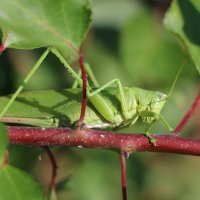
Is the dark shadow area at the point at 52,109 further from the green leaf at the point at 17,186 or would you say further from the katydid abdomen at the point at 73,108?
the green leaf at the point at 17,186

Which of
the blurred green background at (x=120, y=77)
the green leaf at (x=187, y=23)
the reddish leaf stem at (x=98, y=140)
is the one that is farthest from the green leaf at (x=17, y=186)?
the blurred green background at (x=120, y=77)

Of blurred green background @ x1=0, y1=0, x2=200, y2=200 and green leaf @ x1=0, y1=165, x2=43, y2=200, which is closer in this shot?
green leaf @ x1=0, y1=165, x2=43, y2=200

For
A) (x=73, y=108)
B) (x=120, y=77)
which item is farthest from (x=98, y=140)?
(x=120, y=77)

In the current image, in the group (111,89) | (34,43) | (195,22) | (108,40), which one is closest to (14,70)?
(108,40)

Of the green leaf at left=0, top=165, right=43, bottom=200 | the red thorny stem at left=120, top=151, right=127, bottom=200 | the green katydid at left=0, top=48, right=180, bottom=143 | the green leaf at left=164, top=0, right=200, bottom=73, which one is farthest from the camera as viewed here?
the green katydid at left=0, top=48, right=180, bottom=143

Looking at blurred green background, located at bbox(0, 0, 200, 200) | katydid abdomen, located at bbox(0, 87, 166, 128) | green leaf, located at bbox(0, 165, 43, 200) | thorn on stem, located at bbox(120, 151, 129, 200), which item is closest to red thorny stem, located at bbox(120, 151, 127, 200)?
thorn on stem, located at bbox(120, 151, 129, 200)

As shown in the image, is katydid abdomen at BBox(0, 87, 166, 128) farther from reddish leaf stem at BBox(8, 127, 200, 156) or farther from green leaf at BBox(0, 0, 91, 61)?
green leaf at BBox(0, 0, 91, 61)
